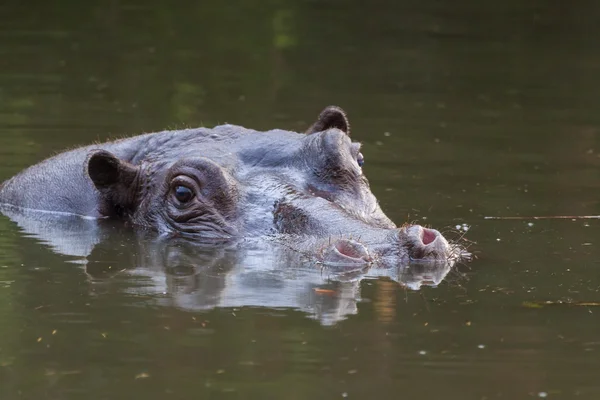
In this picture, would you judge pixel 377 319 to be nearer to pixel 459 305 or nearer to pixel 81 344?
pixel 459 305

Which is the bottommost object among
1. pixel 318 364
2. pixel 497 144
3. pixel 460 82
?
pixel 318 364

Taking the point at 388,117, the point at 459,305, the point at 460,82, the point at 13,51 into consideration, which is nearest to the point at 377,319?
the point at 459,305

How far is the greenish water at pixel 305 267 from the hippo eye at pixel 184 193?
394mm

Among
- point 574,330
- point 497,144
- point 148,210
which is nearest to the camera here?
point 574,330

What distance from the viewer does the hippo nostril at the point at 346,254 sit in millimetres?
8617

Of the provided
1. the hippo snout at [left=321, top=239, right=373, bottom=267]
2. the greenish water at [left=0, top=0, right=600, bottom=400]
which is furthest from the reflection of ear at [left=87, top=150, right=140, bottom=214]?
the hippo snout at [left=321, top=239, right=373, bottom=267]

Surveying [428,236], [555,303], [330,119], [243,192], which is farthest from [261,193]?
[555,303]

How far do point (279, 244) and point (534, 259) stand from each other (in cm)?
173

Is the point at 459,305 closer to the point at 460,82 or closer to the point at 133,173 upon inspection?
the point at 133,173

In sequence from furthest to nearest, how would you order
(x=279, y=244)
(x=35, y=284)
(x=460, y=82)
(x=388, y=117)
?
1. (x=460, y=82)
2. (x=388, y=117)
3. (x=279, y=244)
4. (x=35, y=284)

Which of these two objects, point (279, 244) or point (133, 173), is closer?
point (279, 244)

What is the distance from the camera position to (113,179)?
10.6 metres

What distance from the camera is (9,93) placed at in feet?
56.1

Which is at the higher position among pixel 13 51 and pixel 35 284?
pixel 13 51
